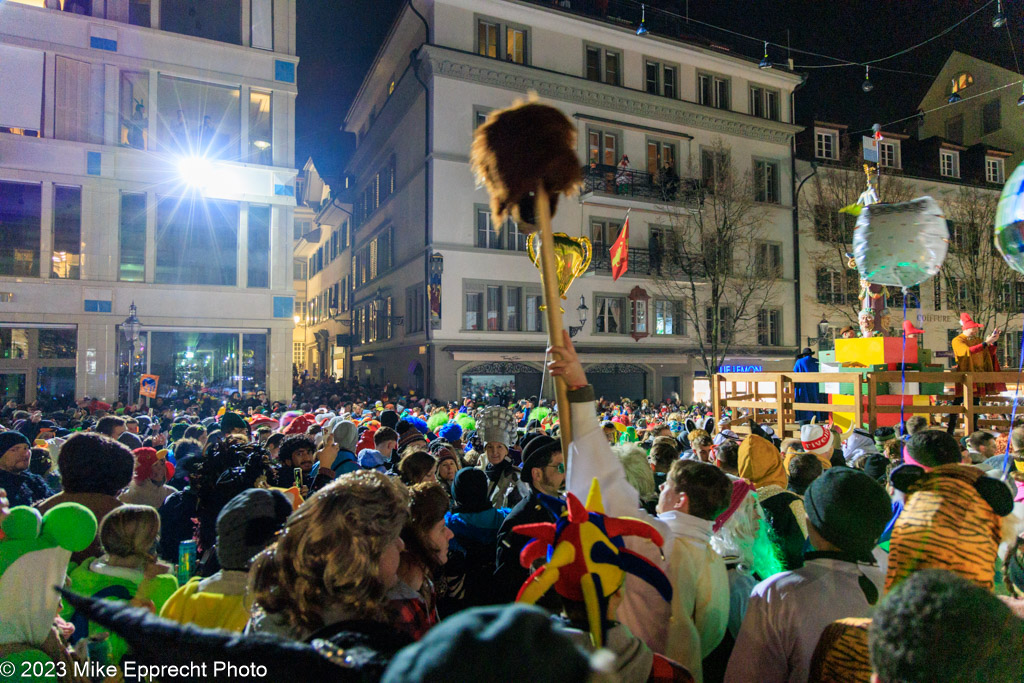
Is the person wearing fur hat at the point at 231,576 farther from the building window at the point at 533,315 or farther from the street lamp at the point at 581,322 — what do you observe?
the building window at the point at 533,315

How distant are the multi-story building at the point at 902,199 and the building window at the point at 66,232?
101 ft

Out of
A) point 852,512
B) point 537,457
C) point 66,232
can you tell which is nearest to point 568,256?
point 537,457

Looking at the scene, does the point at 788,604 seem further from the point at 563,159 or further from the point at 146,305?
the point at 146,305

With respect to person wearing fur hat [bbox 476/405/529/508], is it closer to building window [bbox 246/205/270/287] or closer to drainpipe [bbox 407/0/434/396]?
drainpipe [bbox 407/0/434/396]

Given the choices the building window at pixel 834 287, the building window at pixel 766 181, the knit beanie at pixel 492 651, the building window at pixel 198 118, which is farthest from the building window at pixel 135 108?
the building window at pixel 834 287

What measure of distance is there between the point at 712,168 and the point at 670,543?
29.2 m

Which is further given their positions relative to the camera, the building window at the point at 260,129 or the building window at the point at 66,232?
the building window at the point at 260,129

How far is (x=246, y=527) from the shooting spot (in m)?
2.10

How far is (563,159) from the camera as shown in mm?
2264

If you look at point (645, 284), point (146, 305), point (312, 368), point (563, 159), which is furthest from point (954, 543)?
point (312, 368)

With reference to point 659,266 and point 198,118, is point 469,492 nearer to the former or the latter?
point 198,118

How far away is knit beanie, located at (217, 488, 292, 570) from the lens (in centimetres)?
207

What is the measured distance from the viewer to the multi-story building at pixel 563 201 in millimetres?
23609

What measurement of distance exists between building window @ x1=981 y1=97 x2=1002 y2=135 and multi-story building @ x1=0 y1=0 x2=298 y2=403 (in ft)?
118
